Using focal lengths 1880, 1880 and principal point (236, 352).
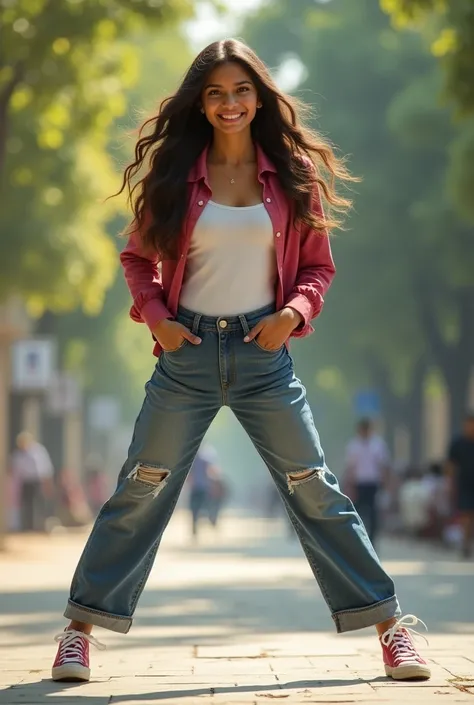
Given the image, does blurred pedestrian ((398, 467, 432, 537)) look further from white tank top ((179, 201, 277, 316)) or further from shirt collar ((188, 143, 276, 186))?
white tank top ((179, 201, 277, 316))

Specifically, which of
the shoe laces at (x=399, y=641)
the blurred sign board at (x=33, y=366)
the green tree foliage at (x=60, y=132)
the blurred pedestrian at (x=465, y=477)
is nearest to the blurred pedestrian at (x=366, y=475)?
the blurred pedestrian at (x=465, y=477)

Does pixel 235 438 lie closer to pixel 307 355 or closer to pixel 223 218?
pixel 307 355

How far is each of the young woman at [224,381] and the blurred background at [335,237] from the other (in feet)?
1.56

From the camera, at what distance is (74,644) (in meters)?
6.28

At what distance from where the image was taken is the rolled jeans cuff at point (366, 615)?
6.20m

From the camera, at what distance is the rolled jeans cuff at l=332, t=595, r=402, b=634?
620cm

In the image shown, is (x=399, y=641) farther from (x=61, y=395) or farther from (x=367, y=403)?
(x=367, y=403)

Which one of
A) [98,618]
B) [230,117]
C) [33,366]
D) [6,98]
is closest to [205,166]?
[230,117]

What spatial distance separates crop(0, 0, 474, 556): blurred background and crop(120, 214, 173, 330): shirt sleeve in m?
0.50

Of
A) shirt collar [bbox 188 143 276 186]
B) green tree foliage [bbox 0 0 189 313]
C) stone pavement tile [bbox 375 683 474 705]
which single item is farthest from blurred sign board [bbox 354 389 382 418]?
stone pavement tile [bbox 375 683 474 705]

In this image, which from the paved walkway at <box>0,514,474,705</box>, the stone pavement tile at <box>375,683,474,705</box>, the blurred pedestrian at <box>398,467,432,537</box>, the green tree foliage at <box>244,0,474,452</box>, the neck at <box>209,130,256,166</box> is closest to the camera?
the stone pavement tile at <box>375,683,474,705</box>

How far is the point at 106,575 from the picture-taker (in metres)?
6.27

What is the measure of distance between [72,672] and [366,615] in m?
0.99

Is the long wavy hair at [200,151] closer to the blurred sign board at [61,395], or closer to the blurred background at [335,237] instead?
the blurred background at [335,237]
